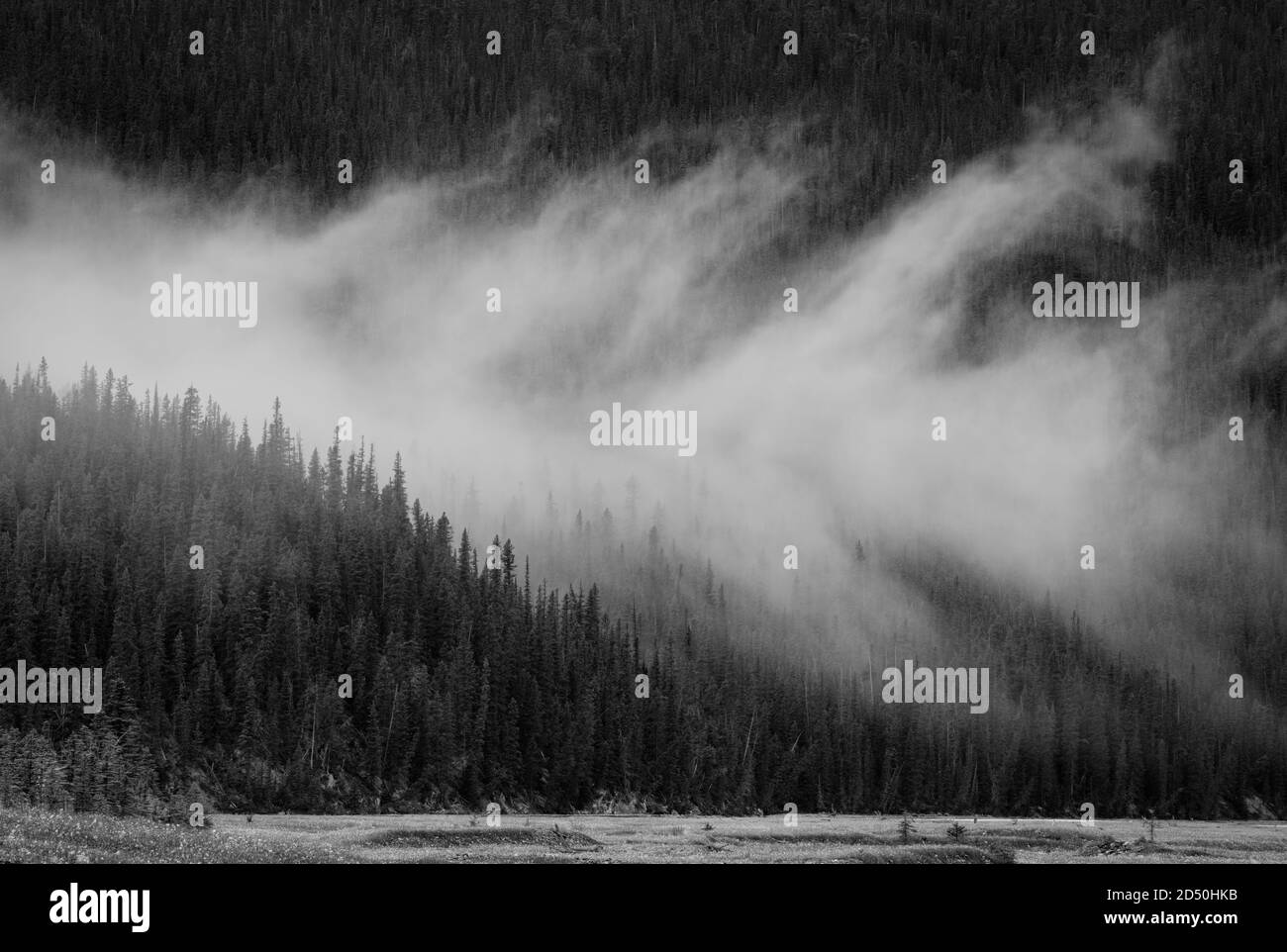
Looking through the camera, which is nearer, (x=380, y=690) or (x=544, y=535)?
(x=380, y=690)

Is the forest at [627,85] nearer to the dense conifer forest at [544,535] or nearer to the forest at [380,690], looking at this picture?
the dense conifer forest at [544,535]

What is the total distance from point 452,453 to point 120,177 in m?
43.5

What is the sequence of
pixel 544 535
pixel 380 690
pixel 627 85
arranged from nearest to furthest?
pixel 380 690 → pixel 544 535 → pixel 627 85

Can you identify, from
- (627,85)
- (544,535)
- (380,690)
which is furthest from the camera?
(627,85)

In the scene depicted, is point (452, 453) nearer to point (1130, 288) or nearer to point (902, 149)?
point (902, 149)

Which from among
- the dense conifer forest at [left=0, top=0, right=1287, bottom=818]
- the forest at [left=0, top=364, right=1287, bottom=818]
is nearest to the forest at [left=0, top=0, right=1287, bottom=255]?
the dense conifer forest at [left=0, top=0, right=1287, bottom=818]

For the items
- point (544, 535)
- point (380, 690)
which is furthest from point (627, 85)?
point (380, 690)

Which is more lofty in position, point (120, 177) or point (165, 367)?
point (120, 177)

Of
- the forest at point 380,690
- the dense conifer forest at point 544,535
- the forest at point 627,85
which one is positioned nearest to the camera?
the forest at point 380,690

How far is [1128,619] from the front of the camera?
6624 inches

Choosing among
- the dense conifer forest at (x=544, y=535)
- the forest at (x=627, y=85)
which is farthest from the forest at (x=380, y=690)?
the forest at (x=627, y=85)

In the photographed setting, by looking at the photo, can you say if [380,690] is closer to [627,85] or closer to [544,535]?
[544,535]

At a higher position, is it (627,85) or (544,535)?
(627,85)
